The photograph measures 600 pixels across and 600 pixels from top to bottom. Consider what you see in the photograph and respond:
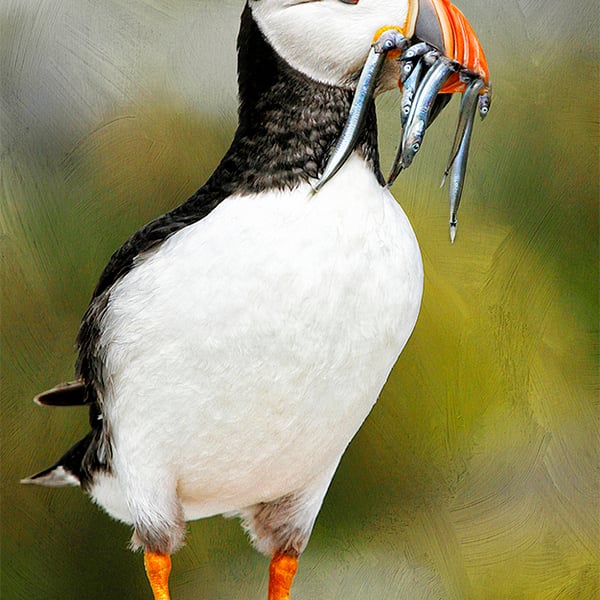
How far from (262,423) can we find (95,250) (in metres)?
0.61

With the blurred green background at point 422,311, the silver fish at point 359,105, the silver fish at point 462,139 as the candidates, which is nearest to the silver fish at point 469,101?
the silver fish at point 462,139

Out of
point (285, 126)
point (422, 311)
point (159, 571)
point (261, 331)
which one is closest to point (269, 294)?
point (261, 331)

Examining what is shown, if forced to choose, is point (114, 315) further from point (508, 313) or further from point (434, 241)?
point (508, 313)

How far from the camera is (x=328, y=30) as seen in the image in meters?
1.07

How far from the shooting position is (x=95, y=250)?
159 cm

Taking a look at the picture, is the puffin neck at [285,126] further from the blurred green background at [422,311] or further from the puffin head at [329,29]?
the blurred green background at [422,311]

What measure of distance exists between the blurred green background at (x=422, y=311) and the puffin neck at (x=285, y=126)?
17.9 inches

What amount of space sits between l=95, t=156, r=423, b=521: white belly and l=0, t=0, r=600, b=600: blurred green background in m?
0.46

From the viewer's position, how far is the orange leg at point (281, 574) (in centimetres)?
129

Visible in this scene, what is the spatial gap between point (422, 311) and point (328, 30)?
70 centimetres

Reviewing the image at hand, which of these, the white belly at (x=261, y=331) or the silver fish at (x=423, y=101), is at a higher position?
the silver fish at (x=423, y=101)

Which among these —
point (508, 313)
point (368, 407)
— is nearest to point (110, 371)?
point (368, 407)

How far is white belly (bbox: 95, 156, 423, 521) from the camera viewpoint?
1.07 m

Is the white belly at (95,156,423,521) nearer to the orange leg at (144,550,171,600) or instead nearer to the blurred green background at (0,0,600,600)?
the orange leg at (144,550,171,600)
